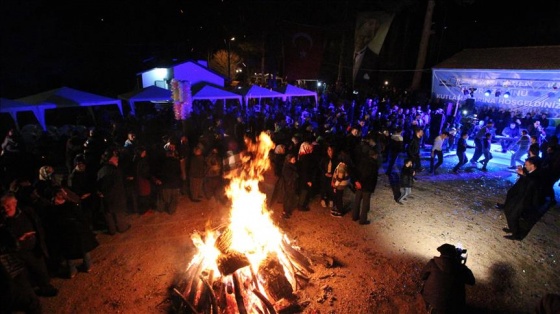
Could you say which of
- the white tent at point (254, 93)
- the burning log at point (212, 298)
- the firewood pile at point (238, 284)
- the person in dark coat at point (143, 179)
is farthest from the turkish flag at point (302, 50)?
the burning log at point (212, 298)

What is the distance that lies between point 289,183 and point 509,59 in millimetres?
20595

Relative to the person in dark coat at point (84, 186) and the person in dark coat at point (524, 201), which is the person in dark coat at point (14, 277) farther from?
the person in dark coat at point (524, 201)

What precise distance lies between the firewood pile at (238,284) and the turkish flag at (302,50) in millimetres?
17097

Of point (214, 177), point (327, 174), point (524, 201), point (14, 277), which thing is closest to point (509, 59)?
point (524, 201)

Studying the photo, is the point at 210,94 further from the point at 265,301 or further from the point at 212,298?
the point at 265,301

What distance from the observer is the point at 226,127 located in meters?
14.7

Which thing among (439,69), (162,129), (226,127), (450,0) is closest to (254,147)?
(226,127)

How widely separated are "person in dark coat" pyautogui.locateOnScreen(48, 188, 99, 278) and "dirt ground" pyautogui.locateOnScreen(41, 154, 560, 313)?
61cm

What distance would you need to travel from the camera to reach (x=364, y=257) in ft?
22.2

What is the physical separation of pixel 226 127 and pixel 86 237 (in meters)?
9.51

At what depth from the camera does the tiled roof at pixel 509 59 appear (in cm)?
1869

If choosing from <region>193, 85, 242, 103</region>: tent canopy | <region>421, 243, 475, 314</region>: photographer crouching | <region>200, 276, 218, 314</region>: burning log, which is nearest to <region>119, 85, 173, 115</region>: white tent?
<region>193, 85, 242, 103</region>: tent canopy

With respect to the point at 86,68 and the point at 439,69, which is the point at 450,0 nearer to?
the point at 439,69

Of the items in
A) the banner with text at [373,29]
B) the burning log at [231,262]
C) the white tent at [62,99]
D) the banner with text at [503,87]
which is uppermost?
the banner with text at [373,29]
